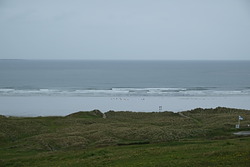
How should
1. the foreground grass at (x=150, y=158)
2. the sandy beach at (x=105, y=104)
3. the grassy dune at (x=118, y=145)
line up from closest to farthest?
the foreground grass at (x=150, y=158), the grassy dune at (x=118, y=145), the sandy beach at (x=105, y=104)

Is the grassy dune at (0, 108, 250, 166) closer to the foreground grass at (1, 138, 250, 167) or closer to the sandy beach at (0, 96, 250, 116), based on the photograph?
the foreground grass at (1, 138, 250, 167)

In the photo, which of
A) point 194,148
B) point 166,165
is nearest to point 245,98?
point 194,148

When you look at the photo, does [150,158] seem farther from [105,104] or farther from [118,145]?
[105,104]

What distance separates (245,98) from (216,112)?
1363 inches

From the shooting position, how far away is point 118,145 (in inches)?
1158

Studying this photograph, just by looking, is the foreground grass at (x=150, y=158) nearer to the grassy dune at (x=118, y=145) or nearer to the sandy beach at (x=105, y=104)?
the grassy dune at (x=118, y=145)

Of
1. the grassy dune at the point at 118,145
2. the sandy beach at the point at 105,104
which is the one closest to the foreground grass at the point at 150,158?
the grassy dune at the point at 118,145

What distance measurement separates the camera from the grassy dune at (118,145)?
2047 centimetres

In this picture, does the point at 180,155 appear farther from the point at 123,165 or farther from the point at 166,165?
the point at 123,165

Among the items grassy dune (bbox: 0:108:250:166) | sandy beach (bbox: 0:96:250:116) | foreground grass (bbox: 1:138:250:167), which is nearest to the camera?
foreground grass (bbox: 1:138:250:167)

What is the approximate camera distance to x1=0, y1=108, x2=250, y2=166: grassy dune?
20469mm

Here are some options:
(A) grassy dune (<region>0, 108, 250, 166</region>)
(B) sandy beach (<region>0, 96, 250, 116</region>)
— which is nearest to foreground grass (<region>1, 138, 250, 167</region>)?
(A) grassy dune (<region>0, 108, 250, 166</region>)

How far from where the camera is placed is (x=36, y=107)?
72.4m

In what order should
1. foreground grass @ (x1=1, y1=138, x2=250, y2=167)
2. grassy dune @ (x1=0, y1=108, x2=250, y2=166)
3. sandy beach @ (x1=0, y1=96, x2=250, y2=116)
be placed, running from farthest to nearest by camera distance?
sandy beach @ (x1=0, y1=96, x2=250, y2=116)
grassy dune @ (x1=0, y1=108, x2=250, y2=166)
foreground grass @ (x1=1, y1=138, x2=250, y2=167)
